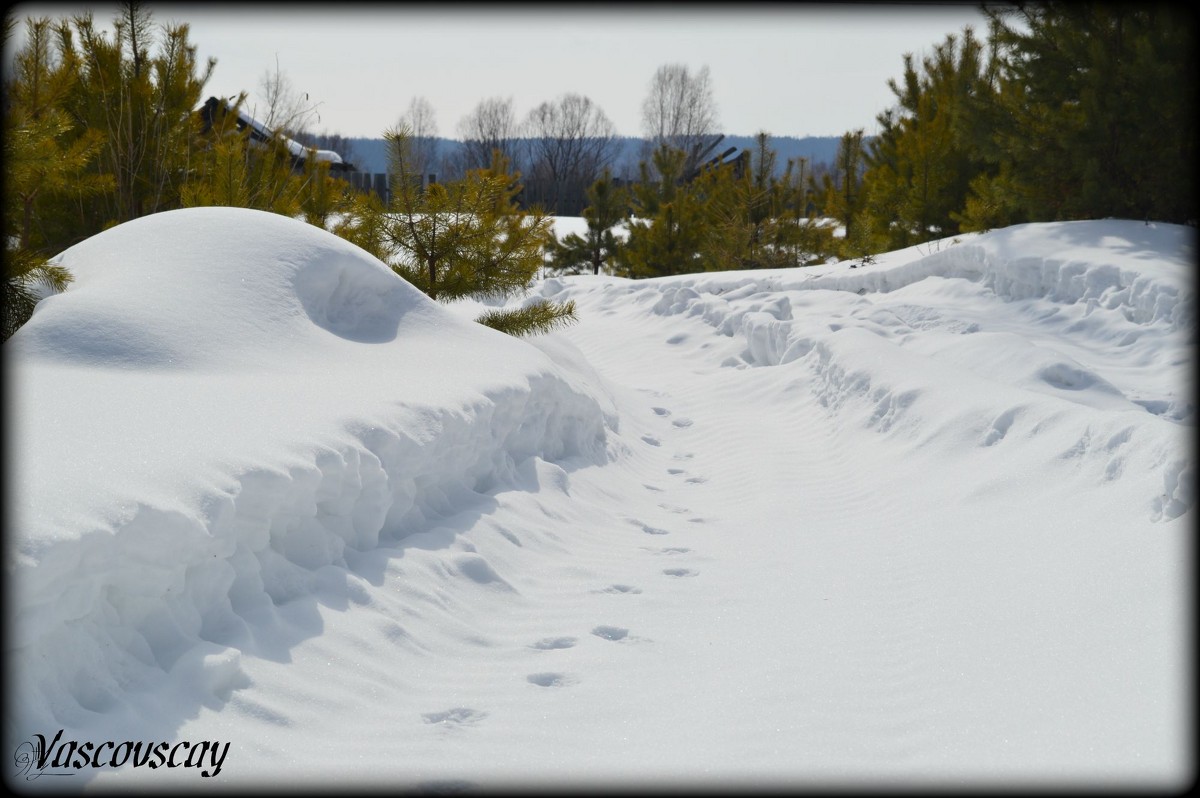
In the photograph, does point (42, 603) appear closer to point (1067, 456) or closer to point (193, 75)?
point (1067, 456)

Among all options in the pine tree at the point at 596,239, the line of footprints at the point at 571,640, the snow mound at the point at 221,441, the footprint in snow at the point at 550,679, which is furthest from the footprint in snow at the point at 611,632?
the pine tree at the point at 596,239

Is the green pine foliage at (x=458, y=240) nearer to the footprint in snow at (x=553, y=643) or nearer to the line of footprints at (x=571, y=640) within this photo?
the line of footprints at (x=571, y=640)

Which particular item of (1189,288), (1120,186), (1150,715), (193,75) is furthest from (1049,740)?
(1120,186)

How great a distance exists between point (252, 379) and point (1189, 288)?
8799 millimetres

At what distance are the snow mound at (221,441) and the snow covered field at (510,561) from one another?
0.05 ft

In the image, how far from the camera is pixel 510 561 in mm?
4223

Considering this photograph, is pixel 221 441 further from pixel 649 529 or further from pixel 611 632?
pixel 649 529

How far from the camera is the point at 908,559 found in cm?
428

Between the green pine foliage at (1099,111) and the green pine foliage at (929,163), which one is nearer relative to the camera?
the green pine foliage at (1099,111)

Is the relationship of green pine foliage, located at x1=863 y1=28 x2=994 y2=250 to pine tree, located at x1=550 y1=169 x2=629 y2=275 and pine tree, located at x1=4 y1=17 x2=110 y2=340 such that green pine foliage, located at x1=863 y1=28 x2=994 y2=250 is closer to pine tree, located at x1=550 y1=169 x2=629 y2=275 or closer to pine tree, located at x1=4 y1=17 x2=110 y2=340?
pine tree, located at x1=550 y1=169 x2=629 y2=275

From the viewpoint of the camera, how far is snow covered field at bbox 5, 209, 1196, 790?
92.7 inches

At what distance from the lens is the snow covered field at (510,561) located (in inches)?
92.7

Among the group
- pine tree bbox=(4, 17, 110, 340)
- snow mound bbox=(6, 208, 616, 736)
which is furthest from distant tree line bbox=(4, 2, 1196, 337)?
snow mound bbox=(6, 208, 616, 736)

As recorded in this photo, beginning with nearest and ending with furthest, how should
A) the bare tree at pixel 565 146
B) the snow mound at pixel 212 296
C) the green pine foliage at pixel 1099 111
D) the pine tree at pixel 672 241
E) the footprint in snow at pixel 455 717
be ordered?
the footprint in snow at pixel 455 717, the snow mound at pixel 212 296, the green pine foliage at pixel 1099 111, the pine tree at pixel 672 241, the bare tree at pixel 565 146
